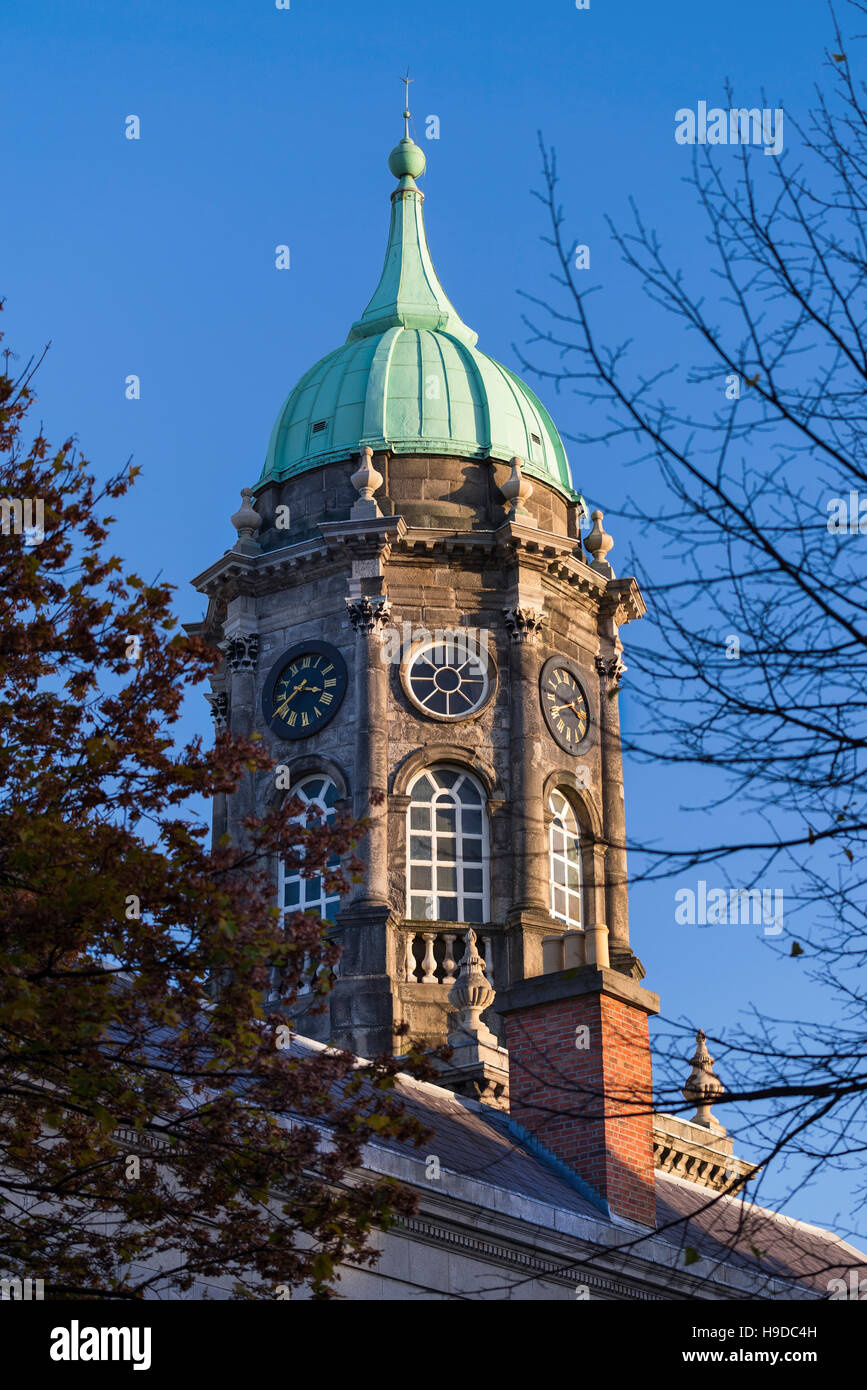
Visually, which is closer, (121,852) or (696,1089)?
(696,1089)

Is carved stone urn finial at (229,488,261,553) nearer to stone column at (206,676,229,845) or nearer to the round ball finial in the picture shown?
stone column at (206,676,229,845)

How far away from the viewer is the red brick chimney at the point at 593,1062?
24.8 metres

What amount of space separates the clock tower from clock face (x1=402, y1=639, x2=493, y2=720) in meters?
0.04

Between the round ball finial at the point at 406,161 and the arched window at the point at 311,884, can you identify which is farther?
the round ball finial at the point at 406,161

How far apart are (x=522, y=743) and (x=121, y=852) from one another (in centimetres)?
2708

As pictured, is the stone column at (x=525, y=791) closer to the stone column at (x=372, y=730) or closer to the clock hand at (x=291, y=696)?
the stone column at (x=372, y=730)

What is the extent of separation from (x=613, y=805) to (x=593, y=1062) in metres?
18.3

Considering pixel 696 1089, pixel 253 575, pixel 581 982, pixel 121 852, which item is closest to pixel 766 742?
pixel 696 1089

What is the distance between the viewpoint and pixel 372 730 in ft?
132

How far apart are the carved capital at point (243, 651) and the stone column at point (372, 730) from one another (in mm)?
2455

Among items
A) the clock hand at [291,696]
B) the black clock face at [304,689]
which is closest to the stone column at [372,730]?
the black clock face at [304,689]

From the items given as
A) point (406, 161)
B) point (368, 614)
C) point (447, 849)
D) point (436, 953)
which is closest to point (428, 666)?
point (368, 614)

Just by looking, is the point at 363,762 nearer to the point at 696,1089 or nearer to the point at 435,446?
the point at 435,446

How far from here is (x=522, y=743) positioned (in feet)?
135
